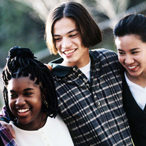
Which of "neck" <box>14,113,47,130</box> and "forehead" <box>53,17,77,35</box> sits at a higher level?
"forehead" <box>53,17,77,35</box>

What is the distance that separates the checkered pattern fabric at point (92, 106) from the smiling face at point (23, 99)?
1.27ft

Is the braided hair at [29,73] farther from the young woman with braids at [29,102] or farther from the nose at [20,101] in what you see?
the nose at [20,101]

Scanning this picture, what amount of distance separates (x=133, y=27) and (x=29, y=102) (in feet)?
3.31

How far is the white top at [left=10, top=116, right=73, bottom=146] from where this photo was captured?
1.81 metres

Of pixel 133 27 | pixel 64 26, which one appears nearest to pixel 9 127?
pixel 64 26

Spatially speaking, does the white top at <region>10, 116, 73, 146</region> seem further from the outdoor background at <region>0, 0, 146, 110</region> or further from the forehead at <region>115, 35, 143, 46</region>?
the outdoor background at <region>0, 0, 146, 110</region>

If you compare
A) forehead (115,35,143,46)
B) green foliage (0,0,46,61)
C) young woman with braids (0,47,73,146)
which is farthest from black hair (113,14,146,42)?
green foliage (0,0,46,61)

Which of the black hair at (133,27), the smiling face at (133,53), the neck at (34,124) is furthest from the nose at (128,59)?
the neck at (34,124)

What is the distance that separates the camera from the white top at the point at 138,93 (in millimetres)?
2244

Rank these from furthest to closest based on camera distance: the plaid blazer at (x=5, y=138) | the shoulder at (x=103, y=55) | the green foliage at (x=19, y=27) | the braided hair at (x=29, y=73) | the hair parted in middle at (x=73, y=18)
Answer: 1. the green foliage at (x=19, y=27)
2. the shoulder at (x=103, y=55)
3. the hair parted in middle at (x=73, y=18)
4. the braided hair at (x=29, y=73)
5. the plaid blazer at (x=5, y=138)

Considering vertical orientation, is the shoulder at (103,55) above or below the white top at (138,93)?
above

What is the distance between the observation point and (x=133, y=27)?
2225 millimetres

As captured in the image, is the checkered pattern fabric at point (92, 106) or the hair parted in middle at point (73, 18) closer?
the checkered pattern fabric at point (92, 106)

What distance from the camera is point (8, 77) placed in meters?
1.78
